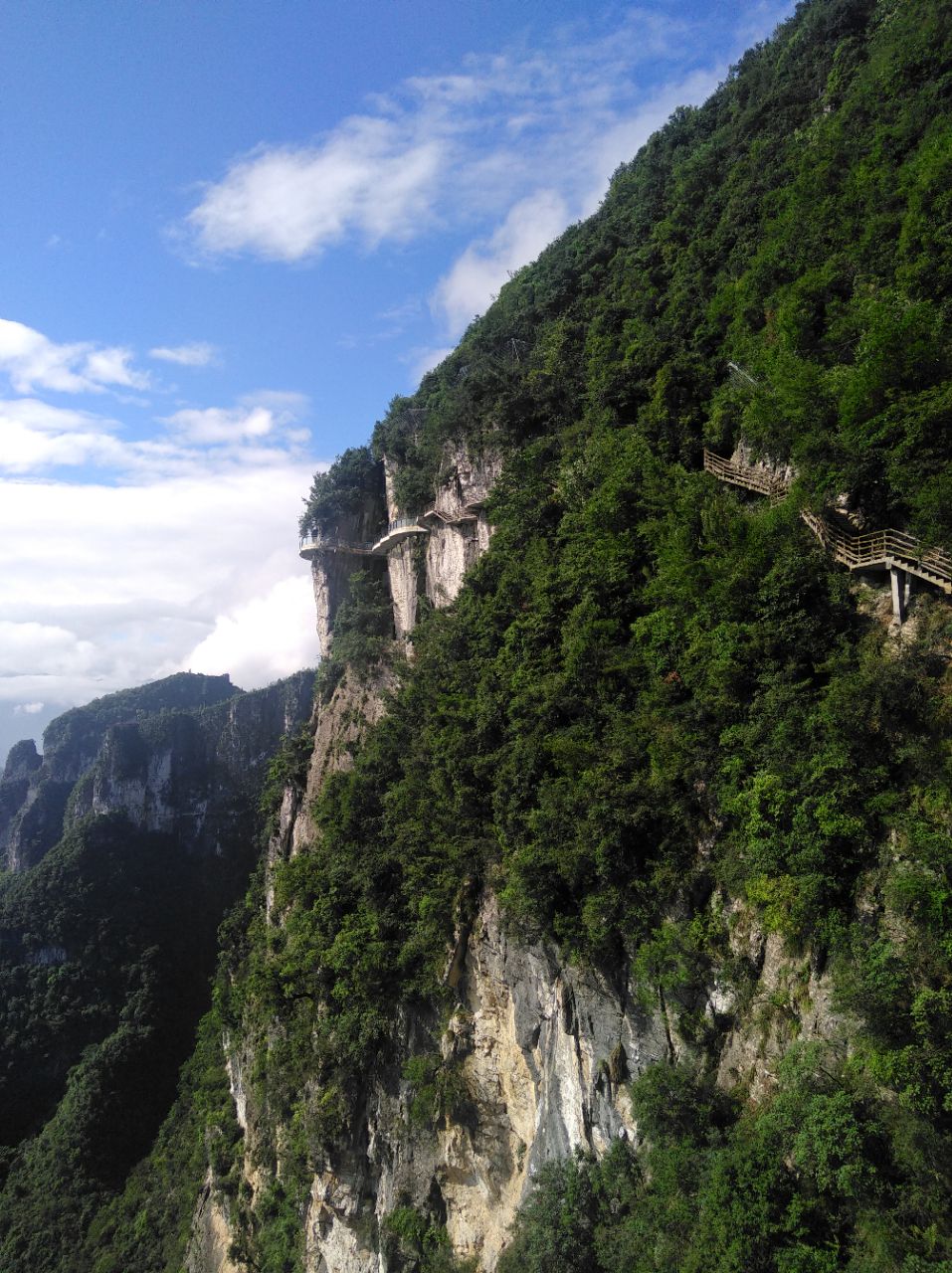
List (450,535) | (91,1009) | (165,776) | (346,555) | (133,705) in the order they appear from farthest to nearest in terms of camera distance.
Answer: (133,705) → (165,776) → (91,1009) → (346,555) → (450,535)

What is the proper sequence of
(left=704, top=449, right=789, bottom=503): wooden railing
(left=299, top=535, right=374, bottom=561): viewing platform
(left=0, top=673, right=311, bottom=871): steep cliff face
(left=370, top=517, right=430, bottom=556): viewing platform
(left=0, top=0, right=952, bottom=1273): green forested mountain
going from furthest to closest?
(left=0, top=673, right=311, bottom=871): steep cliff face < (left=299, top=535, right=374, bottom=561): viewing platform < (left=370, top=517, right=430, bottom=556): viewing platform < (left=704, top=449, right=789, bottom=503): wooden railing < (left=0, top=0, right=952, bottom=1273): green forested mountain

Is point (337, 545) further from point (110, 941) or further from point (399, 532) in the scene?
point (110, 941)

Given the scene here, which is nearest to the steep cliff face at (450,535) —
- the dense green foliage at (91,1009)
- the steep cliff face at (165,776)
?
the steep cliff face at (165,776)

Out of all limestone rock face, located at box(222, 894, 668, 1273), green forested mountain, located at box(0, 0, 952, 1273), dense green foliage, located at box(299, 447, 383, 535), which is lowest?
limestone rock face, located at box(222, 894, 668, 1273)

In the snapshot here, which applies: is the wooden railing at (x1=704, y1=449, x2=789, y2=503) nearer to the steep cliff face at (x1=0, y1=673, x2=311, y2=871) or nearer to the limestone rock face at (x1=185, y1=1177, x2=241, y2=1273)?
the limestone rock face at (x1=185, y1=1177, x2=241, y2=1273)

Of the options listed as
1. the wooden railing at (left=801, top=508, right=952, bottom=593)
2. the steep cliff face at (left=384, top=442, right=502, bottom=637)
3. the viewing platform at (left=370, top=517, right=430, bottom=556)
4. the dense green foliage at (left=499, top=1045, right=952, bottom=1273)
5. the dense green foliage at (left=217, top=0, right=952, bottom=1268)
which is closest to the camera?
the dense green foliage at (left=499, top=1045, right=952, bottom=1273)

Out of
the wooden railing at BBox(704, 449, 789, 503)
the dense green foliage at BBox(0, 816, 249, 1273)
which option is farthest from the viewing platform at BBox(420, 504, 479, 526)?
the dense green foliage at BBox(0, 816, 249, 1273)

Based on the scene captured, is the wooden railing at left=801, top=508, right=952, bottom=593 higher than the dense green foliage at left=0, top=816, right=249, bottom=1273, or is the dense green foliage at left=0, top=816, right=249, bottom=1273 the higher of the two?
the wooden railing at left=801, top=508, right=952, bottom=593

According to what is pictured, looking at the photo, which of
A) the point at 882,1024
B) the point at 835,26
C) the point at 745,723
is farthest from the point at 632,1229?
the point at 835,26

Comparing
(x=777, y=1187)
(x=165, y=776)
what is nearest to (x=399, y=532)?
(x=777, y=1187)
